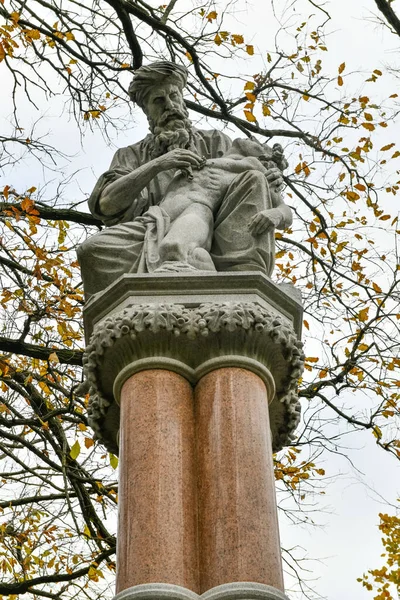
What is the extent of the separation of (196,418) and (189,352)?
1.22ft

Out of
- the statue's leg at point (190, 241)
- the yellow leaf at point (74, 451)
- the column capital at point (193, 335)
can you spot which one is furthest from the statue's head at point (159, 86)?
the yellow leaf at point (74, 451)

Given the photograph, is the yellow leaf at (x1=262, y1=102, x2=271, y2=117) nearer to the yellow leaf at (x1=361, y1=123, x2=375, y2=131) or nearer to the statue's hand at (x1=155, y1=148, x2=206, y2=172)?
the yellow leaf at (x1=361, y1=123, x2=375, y2=131)

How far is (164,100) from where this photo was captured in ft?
23.4

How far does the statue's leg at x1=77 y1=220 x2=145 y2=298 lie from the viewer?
245 inches

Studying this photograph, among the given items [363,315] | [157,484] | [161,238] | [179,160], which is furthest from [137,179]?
[363,315]

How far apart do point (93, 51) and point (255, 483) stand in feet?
28.0

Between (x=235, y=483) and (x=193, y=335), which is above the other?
(x=193, y=335)

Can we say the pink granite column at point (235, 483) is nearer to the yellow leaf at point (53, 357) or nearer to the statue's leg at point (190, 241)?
the statue's leg at point (190, 241)

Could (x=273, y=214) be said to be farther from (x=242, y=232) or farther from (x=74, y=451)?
(x=74, y=451)

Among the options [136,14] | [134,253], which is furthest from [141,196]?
[136,14]

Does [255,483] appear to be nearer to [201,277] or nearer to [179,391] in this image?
[179,391]

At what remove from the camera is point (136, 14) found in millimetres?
11836

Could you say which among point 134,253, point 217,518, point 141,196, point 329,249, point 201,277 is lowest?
point 217,518

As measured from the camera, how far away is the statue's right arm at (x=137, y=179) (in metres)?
6.68
